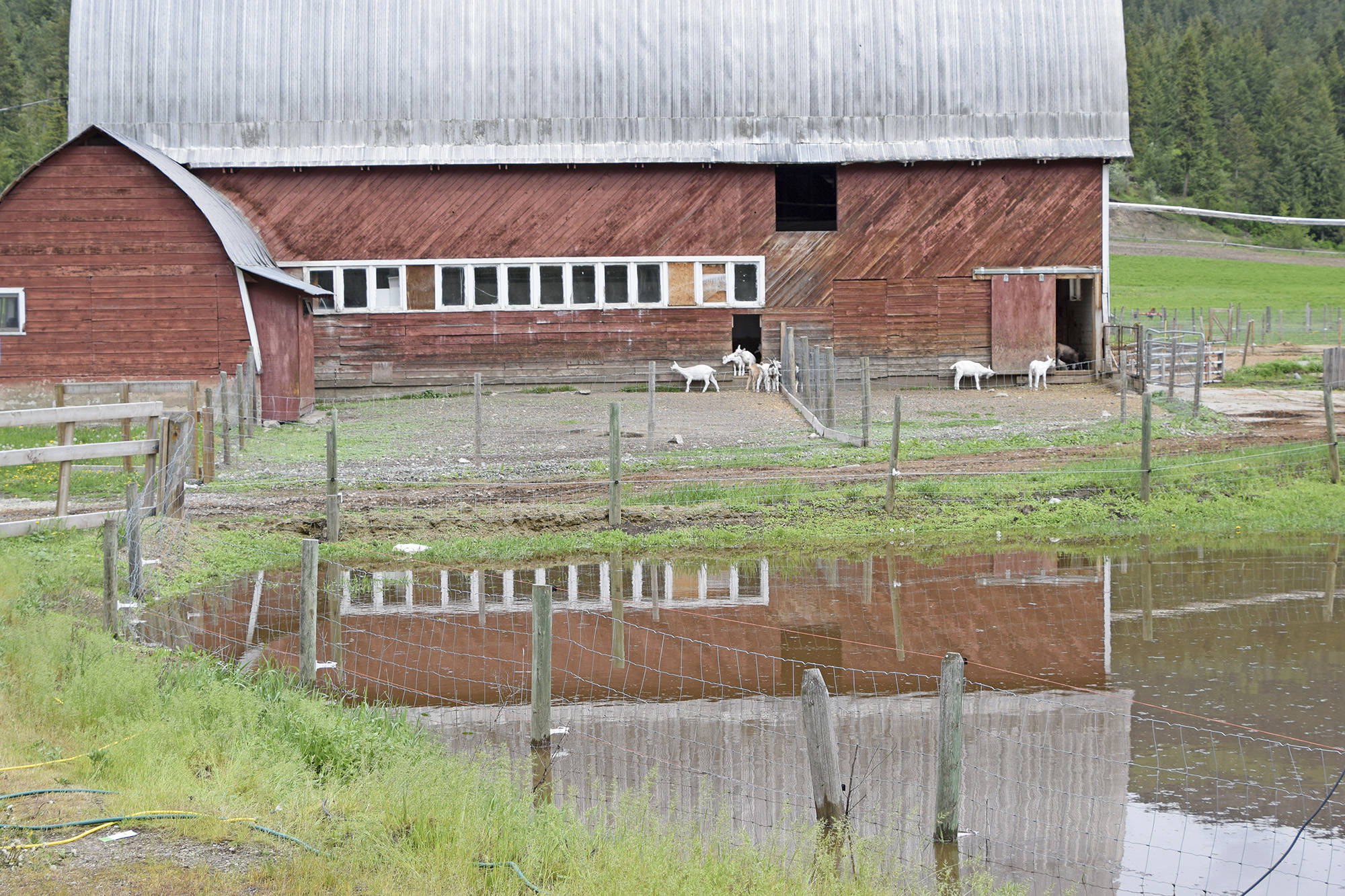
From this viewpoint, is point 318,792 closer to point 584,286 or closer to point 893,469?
point 893,469

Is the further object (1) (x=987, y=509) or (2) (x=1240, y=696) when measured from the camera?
(1) (x=987, y=509)

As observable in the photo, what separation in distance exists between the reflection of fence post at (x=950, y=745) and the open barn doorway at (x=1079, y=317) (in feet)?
83.9

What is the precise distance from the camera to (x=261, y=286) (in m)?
27.2

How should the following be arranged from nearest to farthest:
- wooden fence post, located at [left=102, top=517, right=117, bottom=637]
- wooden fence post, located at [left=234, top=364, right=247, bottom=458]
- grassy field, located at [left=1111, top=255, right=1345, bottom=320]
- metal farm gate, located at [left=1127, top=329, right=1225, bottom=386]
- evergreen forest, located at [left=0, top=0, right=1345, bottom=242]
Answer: wooden fence post, located at [left=102, top=517, right=117, bottom=637], wooden fence post, located at [left=234, top=364, right=247, bottom=458], metal farm gate, located at [left=1127, top=329, right=1225, bottom=386], grassy field, located at [left=1111, top=255, right=1345, bottom=320], evergreen forest, located at [left=0, top=0, right=1345, bottom=242]

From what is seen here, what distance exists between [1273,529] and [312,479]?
12.5 metres

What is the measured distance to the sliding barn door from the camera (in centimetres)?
3186

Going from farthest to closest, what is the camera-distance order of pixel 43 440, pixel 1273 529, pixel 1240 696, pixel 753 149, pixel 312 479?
pixel 753 149, pixel 43 440, pixel 312 479, pixel 1273 529, pixel 1240 696

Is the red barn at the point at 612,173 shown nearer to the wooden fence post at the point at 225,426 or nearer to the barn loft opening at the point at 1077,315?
the barn loft opening at the point at 1077,315

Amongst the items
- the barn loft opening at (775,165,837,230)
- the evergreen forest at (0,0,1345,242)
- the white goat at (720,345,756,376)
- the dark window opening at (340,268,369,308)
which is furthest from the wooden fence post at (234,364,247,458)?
the evergreen forest at (0,0,1345,242)

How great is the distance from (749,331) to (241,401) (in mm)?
13510

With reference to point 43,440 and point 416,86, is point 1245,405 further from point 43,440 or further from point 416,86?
point 43,440

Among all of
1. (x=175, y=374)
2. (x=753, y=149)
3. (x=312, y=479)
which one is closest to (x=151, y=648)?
(x=312, y=479)

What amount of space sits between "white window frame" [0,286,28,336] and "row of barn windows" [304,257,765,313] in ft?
22.5

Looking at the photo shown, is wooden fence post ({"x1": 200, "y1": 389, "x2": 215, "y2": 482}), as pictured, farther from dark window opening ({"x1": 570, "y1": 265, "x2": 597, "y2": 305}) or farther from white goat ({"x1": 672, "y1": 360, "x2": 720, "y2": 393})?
dark window opening ({"x1": 570, "y1": 265, "x2": 597, "y2": 305})
